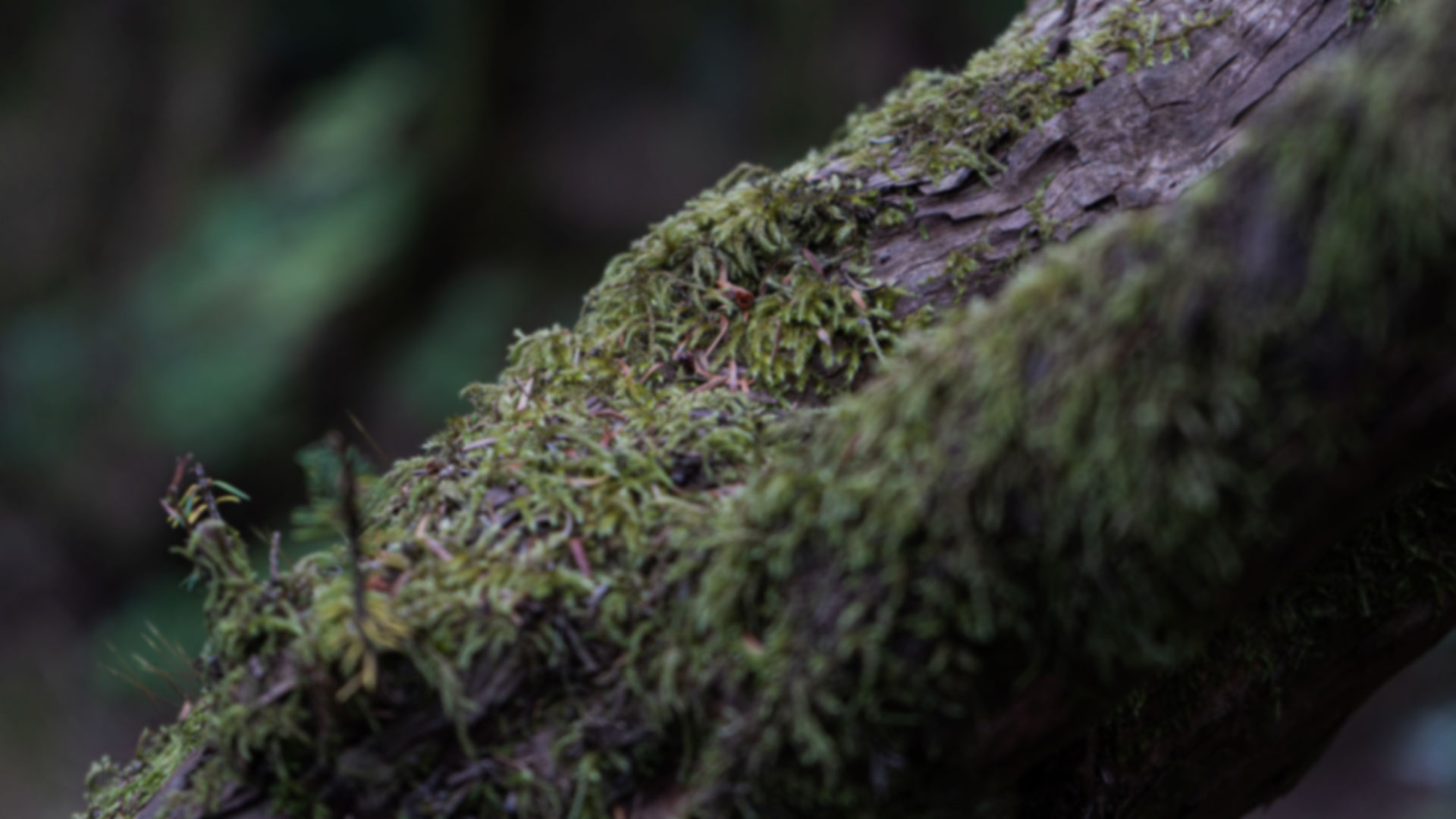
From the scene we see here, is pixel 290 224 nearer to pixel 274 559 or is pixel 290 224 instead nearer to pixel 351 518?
pixel 274 559

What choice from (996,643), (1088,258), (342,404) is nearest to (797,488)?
(996,643)

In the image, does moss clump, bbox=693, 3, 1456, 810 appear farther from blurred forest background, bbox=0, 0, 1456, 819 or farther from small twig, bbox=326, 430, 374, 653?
blurred forest background, bbox=0, 0, 1456, 819

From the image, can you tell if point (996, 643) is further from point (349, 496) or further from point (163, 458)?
point (163, 458)

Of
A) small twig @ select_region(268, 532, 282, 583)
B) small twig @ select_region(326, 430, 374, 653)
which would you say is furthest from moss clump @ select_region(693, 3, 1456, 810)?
small twig @ select_region(268, 532, 282, 583)

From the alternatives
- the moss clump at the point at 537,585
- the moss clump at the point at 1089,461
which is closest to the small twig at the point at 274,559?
the moss clump at the point at 537,585

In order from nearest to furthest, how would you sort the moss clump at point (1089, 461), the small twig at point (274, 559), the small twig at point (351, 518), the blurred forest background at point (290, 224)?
the moss clump at point (1089, 461), the small twig at point (351, 518), the small twig at point (274, 559), the blurred forest background at point (290, 224)

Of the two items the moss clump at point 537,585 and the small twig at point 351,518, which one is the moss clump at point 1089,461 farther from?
the small twig at point 351,518
